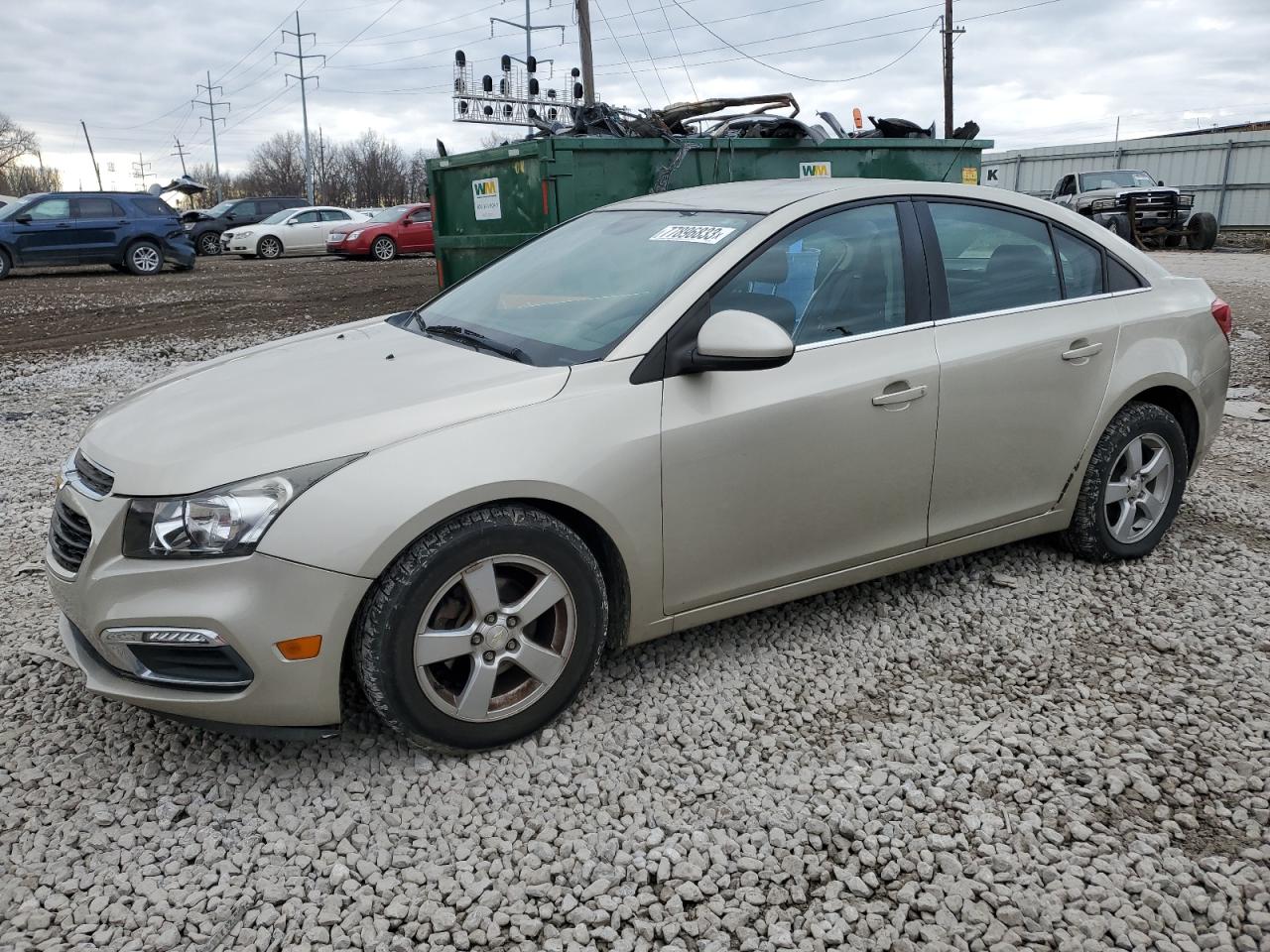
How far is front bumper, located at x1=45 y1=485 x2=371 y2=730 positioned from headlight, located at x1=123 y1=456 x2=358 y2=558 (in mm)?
35

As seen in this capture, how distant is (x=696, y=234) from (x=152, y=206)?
19.4m

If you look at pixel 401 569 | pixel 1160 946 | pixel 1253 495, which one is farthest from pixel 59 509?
pixel 1253 495

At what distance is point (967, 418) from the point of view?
362 centimetres

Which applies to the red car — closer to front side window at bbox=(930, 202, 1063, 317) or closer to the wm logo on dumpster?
the wm logo on dumpster

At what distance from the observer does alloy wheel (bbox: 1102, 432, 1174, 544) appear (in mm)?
4203

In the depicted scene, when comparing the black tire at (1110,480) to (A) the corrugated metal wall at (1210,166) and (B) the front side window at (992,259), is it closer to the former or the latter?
(B) the front side window at (992,259)

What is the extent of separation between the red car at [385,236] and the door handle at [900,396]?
71.8 ft

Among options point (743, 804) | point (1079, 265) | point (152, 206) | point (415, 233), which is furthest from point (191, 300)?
point (743, 804)

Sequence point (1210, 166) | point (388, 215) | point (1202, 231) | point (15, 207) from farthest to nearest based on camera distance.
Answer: point (1210, 166) → point (388, 215) → point (1202, 231) → point (15, 207)

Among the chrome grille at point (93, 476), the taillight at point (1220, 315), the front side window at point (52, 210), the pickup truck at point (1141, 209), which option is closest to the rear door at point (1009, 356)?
the taillight at point (1220, 315)

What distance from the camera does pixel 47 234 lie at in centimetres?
1853

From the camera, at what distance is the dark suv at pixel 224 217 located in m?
27.0

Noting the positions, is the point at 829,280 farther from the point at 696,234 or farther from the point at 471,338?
the point at 471,338

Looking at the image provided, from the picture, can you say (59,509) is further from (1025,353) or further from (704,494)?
(1025,353)
